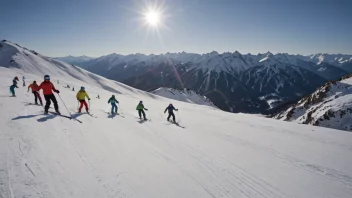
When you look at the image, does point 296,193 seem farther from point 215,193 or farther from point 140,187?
point 140,187

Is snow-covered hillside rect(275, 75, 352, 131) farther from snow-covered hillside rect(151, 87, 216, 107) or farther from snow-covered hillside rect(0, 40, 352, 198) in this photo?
snow-covered hillside rect(151, 87, 216, 107)

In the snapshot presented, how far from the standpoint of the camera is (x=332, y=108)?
3756 cm

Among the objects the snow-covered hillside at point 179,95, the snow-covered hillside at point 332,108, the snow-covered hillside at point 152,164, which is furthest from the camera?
the snow-covered hillside at point 179,95

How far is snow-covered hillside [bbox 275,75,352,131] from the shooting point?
34.7 metres

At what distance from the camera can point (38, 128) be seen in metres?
9.78

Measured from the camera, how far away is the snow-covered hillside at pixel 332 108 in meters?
34.7

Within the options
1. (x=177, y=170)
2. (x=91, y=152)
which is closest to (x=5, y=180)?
(x=91, y=152)

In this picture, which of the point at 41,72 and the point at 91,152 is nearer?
the point at 91,152

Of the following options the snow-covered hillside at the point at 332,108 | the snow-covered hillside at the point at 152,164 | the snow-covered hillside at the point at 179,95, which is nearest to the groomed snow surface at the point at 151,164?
the snow-covered hillside at the point at 152,164

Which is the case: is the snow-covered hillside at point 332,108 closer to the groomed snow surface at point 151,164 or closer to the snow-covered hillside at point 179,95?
the groomed snow surface at point 151,164

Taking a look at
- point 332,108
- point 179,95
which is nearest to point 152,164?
point 332,108

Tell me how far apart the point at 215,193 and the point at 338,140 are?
10.8 m

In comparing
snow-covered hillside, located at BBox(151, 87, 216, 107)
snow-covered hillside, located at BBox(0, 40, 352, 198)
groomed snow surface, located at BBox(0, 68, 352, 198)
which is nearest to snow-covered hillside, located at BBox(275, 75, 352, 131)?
snow-covered hillside, located at BBox(0, 40, 352, 198)

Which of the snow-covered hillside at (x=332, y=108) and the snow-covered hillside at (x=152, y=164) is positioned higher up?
the snow-covered hillside at (x=332, y=108)
